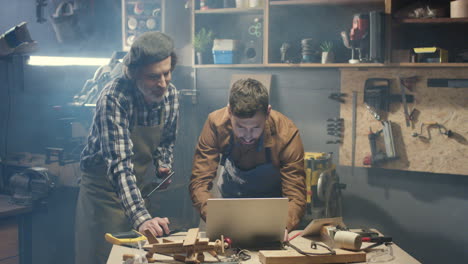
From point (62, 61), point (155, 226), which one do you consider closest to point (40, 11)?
point (62, 61)

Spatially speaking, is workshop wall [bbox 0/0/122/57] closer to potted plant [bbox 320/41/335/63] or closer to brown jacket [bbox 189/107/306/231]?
potted plant [bbox 320/41/335/63]

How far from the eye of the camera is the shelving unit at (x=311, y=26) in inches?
127

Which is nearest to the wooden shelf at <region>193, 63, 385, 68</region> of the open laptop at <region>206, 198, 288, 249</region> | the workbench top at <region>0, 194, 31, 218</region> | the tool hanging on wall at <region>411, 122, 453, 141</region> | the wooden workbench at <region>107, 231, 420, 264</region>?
the tool hanging on wall at <region>411, 122, 453, 141</region>

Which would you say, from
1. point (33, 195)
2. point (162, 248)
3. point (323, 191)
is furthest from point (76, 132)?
point (162, 248)

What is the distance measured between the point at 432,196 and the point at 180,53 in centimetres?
216

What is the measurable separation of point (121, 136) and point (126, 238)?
1.54ft

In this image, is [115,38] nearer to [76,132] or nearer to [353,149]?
[76,132]

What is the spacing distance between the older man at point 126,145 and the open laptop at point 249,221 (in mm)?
277

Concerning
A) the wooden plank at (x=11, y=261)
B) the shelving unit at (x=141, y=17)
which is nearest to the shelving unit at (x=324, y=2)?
the shelving unit at (x=141, y=17)

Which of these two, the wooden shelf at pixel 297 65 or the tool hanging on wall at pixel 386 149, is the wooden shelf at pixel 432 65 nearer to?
the wooden shelf at pixel 297 65

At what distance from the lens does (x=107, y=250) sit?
7.73ft

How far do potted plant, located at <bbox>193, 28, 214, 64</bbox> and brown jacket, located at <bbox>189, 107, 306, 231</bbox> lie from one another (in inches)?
53.0

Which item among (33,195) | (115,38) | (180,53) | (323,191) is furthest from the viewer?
(115,38)

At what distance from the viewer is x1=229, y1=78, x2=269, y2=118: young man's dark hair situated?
200 cm
